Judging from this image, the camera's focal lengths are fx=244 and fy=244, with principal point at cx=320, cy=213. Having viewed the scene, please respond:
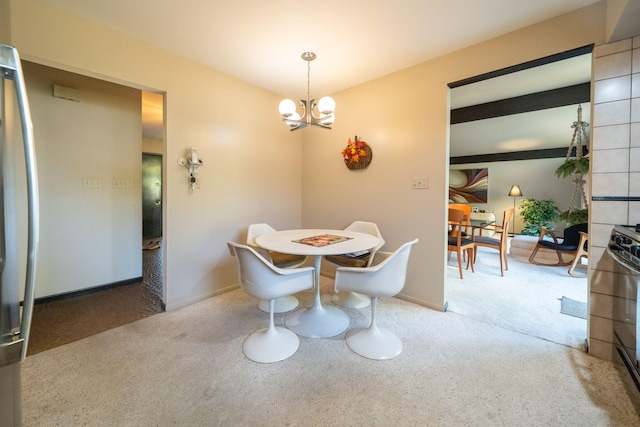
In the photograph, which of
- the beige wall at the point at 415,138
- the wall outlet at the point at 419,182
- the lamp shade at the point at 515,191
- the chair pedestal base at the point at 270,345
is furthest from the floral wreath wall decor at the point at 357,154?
the lamp shade at the point at 515,191

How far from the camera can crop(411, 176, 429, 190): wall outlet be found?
7.80 ft

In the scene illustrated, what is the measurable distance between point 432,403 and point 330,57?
2.73 meters

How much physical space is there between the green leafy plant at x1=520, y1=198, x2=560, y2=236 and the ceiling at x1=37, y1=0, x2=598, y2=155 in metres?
5.26

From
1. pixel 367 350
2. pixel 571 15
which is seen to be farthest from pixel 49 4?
pixel 571 15

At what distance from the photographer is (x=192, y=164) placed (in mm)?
2336

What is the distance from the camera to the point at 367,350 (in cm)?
169

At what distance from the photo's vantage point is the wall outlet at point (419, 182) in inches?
93.7

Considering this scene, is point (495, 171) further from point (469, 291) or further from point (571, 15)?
point (571, 15)

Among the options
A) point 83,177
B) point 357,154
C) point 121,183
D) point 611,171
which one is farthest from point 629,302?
point 83,177

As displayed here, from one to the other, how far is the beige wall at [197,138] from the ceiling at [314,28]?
14 centimetres

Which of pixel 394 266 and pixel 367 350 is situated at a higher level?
pixel 394 266

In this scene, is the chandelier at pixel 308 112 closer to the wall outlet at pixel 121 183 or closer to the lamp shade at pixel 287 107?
the lamp shade at pixel 287 107

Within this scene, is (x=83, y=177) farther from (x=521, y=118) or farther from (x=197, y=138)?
(x=521, y=118)

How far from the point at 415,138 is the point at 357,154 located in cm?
64
